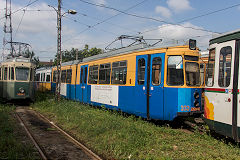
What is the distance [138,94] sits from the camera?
906 cm

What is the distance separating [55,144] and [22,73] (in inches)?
380

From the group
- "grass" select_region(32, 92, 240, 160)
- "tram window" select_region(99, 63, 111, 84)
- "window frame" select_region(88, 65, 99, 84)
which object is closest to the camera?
"grass" select_region(32, 92, 240, 160)

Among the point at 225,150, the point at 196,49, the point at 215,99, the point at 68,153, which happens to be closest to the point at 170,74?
the point at 196,49

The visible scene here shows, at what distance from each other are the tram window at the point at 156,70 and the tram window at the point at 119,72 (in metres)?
1.82

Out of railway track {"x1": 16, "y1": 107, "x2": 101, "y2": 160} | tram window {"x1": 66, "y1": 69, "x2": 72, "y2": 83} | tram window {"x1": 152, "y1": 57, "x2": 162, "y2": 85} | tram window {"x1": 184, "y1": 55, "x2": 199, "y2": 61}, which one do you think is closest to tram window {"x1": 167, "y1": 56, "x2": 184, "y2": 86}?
tram window {"x1": 184, "y1": 55, "x2": 199, "y2": 61}

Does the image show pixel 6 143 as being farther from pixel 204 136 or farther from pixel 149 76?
pixel 204 136

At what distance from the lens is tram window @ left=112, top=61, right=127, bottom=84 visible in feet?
32.9

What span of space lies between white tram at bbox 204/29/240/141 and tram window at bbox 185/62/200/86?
1.08 m

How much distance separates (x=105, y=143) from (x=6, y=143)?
275cm

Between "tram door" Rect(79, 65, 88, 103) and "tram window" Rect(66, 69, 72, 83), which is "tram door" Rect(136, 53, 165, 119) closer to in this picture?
"tram door" Rect(79, 65, 88, 103)

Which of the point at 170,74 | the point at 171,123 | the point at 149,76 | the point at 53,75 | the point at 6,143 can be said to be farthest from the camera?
the point at 53,75

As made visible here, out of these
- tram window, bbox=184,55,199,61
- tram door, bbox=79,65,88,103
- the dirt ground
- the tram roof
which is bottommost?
the dirt ground

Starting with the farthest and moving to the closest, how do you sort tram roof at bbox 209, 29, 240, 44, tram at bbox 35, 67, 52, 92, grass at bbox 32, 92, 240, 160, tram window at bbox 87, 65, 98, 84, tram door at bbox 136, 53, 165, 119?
tram at bbox 35, 67, 52, 92 < tram window at bbox 87, 65, 98, 84 < tram door at bbox 136, 53, 165, 119 < tram roof at bbox 209, 29, 240, 44 < grass at bbox 32, 92, 240, 160

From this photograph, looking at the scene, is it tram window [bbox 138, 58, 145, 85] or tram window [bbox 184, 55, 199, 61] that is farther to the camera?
tram window [bbox 138, 58, 145, 85]
